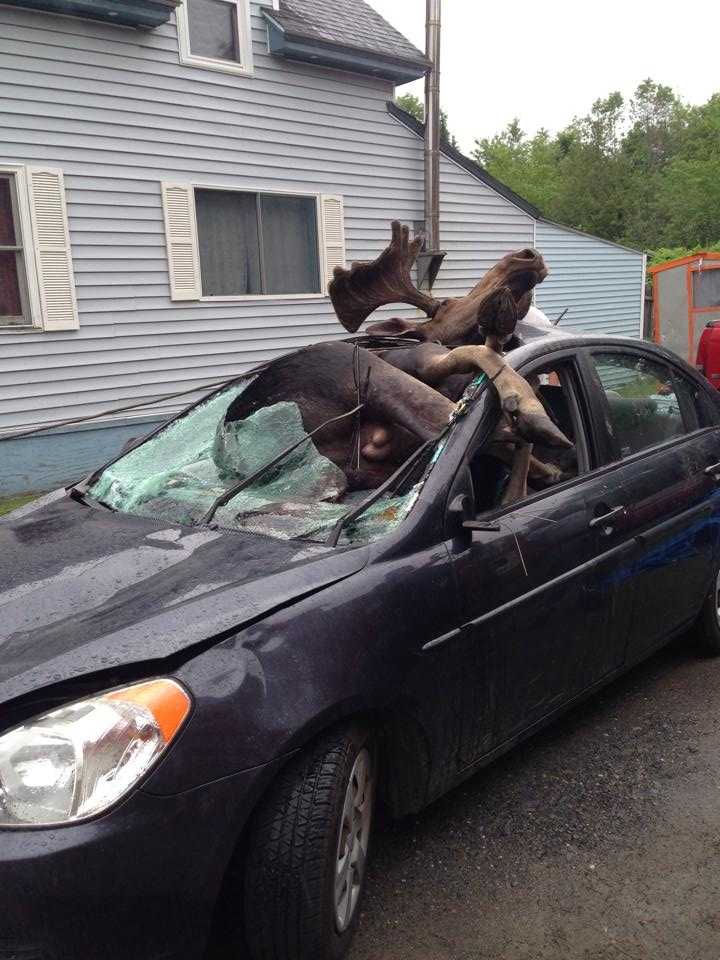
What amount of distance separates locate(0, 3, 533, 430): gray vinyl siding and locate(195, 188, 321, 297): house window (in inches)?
7.7

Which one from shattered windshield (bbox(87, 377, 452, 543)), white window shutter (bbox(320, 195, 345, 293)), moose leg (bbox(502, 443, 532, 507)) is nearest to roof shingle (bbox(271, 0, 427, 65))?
white window shutter (bbox(320, 195, 345, 293))

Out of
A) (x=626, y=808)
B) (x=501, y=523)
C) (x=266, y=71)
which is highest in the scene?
(x=266, y=71)

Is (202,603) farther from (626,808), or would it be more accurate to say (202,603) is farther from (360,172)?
(360,172)

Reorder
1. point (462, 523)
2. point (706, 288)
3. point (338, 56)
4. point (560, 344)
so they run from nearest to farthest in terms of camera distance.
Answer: point (462, 523), point (560, 344), point (338, 56), point (706, 288)

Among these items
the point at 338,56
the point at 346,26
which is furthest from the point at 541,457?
the point at 346,26

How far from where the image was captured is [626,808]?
2891mm

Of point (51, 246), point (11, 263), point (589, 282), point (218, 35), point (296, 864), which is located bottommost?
point (296, 864)

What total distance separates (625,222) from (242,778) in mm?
44441

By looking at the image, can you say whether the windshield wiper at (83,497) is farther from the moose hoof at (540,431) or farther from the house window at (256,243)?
the house window at (256,243)

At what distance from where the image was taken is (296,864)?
1939mm

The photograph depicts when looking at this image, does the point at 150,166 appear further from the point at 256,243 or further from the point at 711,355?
the point at 711,355

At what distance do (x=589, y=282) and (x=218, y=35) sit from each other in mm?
7521

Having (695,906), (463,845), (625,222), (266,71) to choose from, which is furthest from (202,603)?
(625,222)

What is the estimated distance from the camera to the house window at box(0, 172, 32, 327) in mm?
8023
